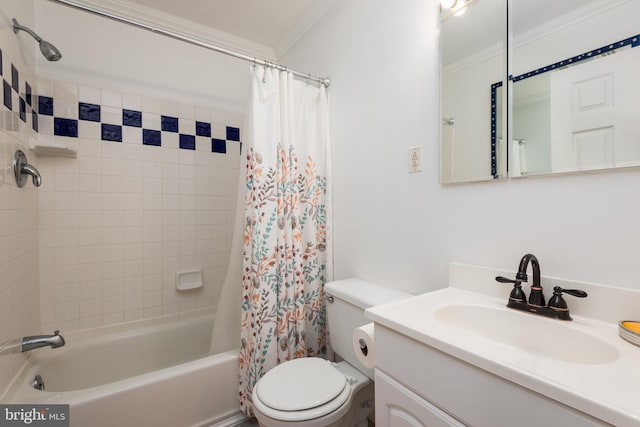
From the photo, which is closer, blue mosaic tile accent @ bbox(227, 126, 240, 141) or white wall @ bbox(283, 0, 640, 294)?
white wall @ bbox(283, 0, 640, 294)

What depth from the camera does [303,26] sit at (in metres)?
1.93

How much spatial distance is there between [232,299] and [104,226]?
99cm

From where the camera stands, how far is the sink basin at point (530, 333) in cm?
66

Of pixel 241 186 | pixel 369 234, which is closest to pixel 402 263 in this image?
pixel 369 234

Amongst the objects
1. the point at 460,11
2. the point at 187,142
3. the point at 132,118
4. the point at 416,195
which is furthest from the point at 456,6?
the point at 132,118

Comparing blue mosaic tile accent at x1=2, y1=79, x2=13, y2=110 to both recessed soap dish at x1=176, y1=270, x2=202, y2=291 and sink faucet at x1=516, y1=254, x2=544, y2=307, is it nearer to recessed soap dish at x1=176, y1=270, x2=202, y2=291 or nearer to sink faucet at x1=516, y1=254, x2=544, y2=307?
recessed soap dish at x1=176, y1=270, x2=202, y2=291

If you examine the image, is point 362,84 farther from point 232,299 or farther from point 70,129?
point 70,129

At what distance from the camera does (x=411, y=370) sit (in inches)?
27.6

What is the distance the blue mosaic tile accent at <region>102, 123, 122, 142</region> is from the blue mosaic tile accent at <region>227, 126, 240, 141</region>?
711mm

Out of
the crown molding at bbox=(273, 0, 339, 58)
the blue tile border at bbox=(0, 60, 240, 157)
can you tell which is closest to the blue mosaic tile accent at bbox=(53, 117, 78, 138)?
the blue tile border at bbox=(0, 60, 240, 157)

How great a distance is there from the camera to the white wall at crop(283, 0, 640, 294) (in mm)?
755

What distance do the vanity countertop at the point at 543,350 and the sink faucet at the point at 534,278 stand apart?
4cm

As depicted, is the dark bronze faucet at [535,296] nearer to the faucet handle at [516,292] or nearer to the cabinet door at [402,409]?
the faucet handle at [516,292]

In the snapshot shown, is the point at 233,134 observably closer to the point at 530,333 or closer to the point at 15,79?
the point at 15,79
